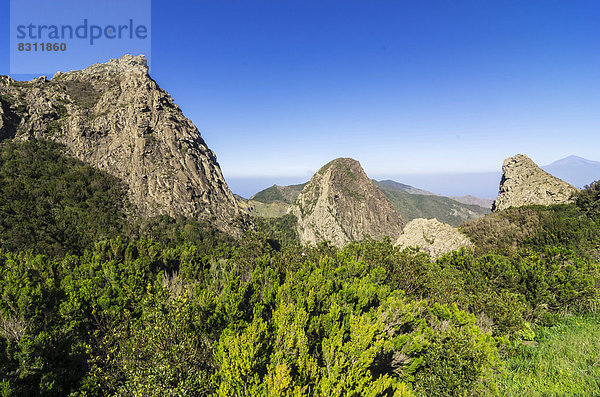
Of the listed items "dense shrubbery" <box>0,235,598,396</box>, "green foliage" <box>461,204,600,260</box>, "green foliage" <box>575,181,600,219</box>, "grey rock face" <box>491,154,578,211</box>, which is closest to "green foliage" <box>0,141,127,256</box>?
"dense shrubbery" <box>0,235,598,396</box>

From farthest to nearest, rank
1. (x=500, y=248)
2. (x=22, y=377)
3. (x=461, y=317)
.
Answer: (x=500, y=248) → (x=461, y=317) → (x=22, y=377)

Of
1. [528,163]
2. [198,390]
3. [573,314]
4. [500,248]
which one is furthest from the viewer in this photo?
[528,163]

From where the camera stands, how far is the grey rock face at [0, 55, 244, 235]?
133500 mm

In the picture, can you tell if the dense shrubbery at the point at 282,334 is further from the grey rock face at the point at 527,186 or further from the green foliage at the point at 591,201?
the grey rock face at the point at 527,186

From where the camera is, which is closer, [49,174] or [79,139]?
[49,174]

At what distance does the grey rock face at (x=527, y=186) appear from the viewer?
258ft

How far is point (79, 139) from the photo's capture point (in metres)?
137

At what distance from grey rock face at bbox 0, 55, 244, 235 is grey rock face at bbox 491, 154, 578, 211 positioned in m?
127

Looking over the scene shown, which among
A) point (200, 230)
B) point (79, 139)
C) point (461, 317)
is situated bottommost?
point (200, 230)

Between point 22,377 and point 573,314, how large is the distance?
4019 centimetres

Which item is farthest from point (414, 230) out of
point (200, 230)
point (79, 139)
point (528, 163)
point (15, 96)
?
point (15, 96)

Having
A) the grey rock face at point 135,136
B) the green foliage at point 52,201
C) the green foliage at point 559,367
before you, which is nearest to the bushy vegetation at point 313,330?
the green foliage at point 559,367

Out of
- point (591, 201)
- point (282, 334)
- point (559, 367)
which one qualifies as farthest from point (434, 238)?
point (282, 334)

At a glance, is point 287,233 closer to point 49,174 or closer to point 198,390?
point 49,174
